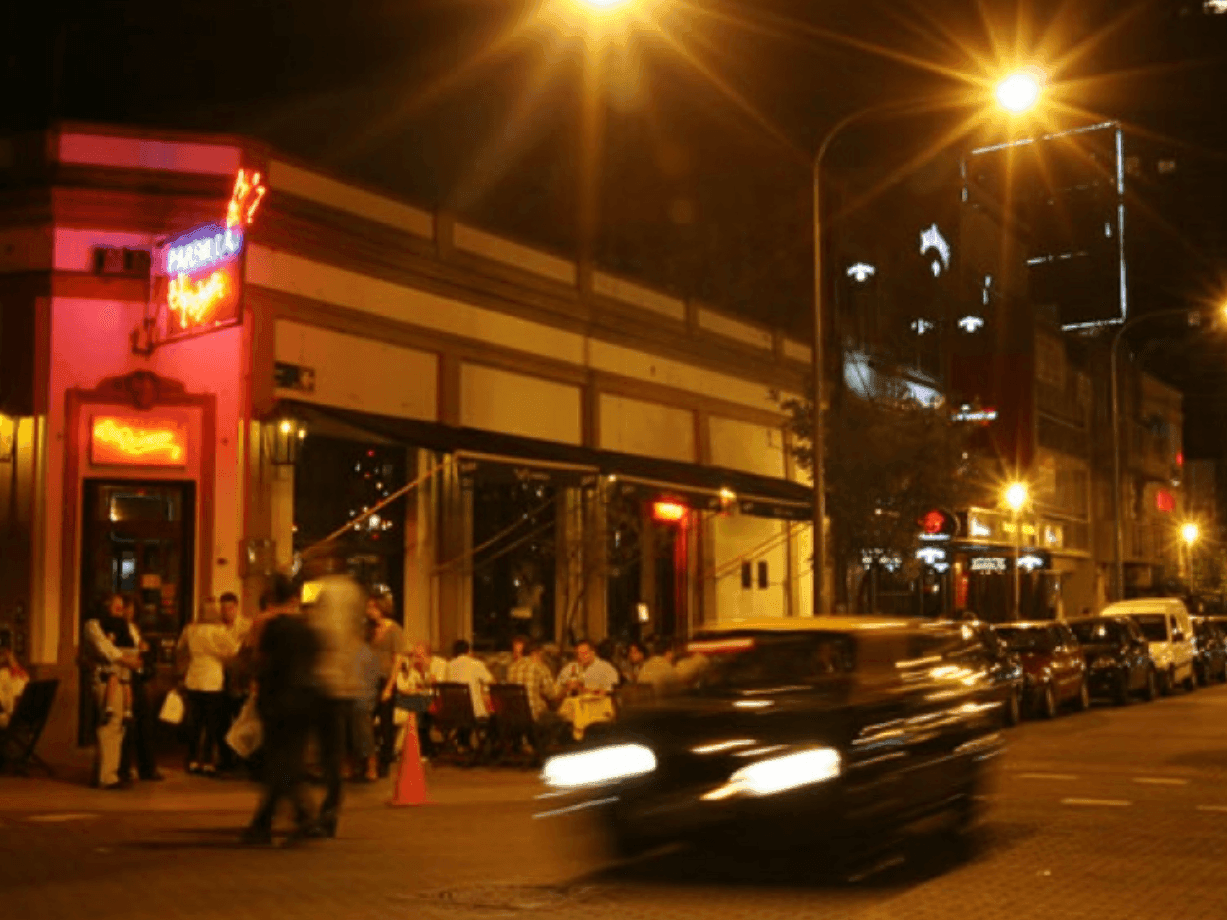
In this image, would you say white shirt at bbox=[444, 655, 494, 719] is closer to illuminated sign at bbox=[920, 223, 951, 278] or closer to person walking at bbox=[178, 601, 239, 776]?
person walking at bbox=[178, 601, 239, 776]

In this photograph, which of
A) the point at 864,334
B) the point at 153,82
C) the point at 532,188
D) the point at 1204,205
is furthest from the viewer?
the point at 1204,205

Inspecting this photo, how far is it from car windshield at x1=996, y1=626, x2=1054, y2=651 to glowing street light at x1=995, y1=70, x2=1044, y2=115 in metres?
9.75

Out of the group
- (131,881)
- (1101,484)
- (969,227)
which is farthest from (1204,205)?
(131,881)

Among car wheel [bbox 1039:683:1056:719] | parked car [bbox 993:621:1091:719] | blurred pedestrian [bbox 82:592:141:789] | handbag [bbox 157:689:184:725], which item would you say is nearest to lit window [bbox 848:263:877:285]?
parked car [bbox 993:621:1091:719]

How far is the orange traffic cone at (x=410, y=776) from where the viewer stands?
1508cm

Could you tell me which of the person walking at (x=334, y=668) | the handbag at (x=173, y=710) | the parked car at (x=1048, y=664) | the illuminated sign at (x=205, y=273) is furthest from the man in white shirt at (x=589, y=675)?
the parked car at (x=1048, y=664)

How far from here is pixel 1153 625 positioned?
3406 centimetres

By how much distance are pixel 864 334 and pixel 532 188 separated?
30.4 feet

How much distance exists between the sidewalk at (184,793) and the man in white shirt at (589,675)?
6.36ft

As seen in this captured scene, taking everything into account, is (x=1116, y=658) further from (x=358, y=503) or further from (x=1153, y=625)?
(x=358, y=503)

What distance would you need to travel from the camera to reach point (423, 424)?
22812mm

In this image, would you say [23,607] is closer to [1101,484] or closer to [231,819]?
[231,819]

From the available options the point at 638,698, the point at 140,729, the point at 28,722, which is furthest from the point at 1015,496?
the point at 638,698

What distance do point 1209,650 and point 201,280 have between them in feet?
85.9
